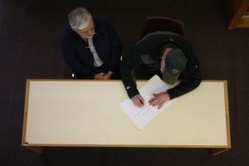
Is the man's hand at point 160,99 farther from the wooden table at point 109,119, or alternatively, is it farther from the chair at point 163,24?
the chair at point 163,24

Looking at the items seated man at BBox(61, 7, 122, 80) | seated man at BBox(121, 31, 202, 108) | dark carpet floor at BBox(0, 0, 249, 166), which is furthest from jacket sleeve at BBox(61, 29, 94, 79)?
dark carpet floor at BBox(0, 0, 249, 166)

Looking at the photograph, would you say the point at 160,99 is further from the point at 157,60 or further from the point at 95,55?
the point at 95,55

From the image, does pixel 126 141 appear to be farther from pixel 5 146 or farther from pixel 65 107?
pixel 5 146

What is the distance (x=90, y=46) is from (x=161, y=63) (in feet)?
1.88

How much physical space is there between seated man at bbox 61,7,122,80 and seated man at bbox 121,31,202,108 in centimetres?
26

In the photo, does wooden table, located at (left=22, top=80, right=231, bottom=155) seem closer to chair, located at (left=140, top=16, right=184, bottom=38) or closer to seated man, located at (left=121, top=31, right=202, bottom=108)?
seated man, located at (left=121, top=31, right=202, bottom=108)

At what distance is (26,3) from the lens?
332 centimetres

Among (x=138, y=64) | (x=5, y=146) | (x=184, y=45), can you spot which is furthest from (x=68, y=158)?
(x=184, y=45)

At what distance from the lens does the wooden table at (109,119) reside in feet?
6.77

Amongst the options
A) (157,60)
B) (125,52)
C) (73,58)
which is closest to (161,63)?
(157,60)

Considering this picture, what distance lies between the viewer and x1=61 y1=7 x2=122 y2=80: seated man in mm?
2033

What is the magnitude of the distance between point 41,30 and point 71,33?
114 centimetres

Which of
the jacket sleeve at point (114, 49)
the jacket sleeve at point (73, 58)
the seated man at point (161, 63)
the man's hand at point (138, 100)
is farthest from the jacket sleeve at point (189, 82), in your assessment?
the jacket sleeve at point (73, 58)

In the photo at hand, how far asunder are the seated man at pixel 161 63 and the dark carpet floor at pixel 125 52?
890 mm
